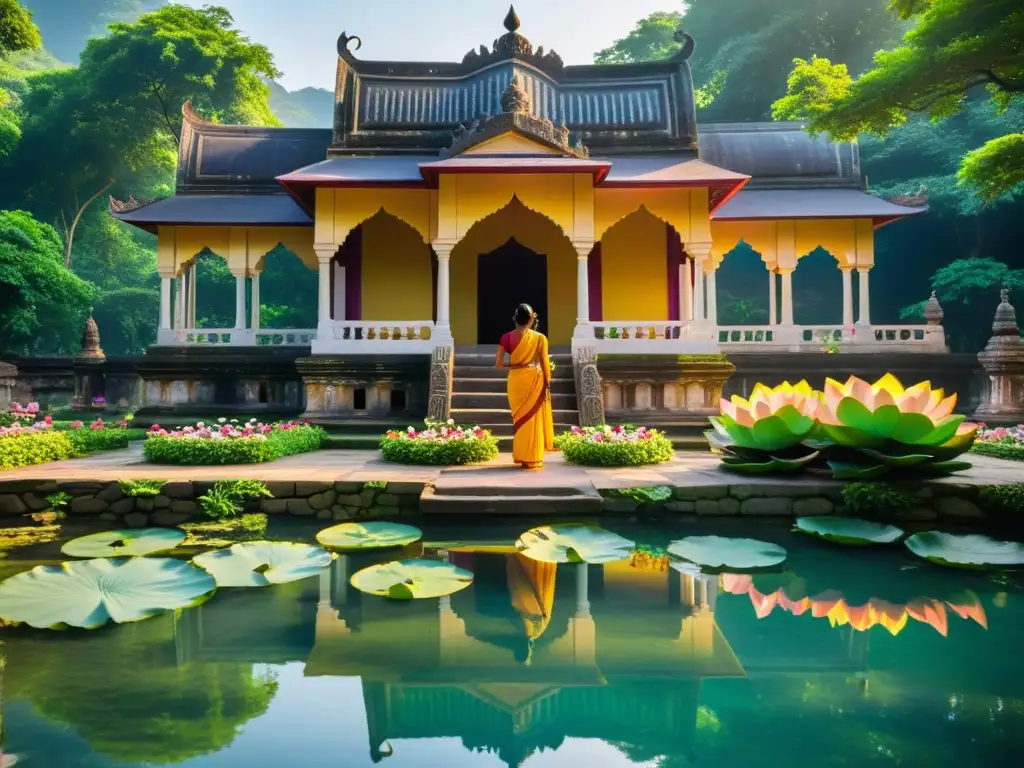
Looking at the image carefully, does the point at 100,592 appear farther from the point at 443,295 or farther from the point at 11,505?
the point at 443,295

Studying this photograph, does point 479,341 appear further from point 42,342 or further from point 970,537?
point 42,342

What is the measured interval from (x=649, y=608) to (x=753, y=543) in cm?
145

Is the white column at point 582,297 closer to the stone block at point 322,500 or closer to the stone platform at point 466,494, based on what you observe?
the stone platform at point 466,494

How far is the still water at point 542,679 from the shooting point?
7.91 ft

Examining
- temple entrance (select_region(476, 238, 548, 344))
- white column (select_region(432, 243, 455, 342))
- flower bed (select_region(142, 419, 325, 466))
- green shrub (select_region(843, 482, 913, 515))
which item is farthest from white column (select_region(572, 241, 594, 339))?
green shrub (select_region(843, 482, 913, 515))

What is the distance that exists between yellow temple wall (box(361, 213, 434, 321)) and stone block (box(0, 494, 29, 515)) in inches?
333

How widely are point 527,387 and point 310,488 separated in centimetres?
256

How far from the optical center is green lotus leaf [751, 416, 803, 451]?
19.9ft

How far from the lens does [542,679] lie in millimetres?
2906

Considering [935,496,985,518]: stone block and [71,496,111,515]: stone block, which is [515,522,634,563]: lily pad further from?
[71,496,111,515]: stone block

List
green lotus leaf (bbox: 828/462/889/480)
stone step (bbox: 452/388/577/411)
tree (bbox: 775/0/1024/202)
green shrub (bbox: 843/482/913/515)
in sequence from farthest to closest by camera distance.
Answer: stone step (bbox: 452/388/577/411) < tree (bbox: 775/0/1024/202) < green lotus leaf (bbox: 828/462/889/480) < green shrub (bbox: 843/482/913/515)

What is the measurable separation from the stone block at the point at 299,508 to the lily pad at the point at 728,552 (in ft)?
10.5

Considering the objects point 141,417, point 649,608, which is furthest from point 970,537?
point 141,417

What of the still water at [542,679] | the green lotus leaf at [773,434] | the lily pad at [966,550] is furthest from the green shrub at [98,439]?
the lily pad at [966,550]
